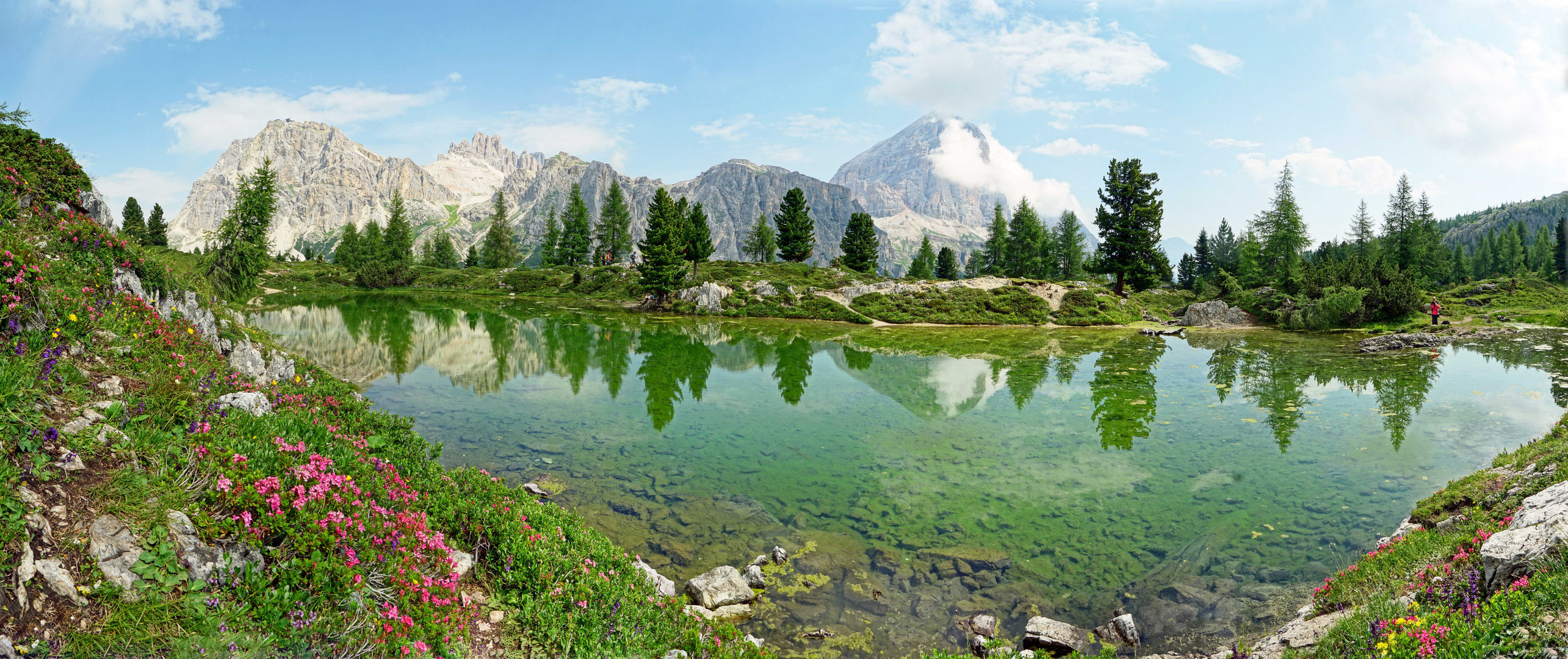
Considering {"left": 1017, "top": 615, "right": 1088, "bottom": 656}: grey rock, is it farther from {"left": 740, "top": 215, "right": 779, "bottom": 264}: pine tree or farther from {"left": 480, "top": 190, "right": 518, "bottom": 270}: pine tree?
{"left": 480, "top": 190, "right": 518, "bottom": 270}: pine tree

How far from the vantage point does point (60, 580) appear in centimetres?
462

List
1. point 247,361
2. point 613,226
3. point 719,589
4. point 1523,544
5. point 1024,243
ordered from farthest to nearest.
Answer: point 613,226
point 1024,243
point 247,361
point 719,589
point 1523,544

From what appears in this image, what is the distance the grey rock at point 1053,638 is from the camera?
28.9 feet

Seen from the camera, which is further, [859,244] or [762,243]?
[762,243]

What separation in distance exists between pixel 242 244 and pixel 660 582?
119 ft

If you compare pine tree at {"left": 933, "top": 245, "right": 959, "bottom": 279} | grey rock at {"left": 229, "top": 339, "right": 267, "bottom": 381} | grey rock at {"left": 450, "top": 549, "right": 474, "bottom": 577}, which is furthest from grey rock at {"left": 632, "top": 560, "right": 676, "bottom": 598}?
pine tree at {"left": 933, "top": 245, "right": 959, "bottom": 279}

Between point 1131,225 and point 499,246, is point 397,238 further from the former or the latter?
point 1131,225

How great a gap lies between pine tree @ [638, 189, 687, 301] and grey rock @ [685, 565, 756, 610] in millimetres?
59416

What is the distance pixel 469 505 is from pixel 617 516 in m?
4.80

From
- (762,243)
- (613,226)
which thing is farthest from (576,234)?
(762,243)

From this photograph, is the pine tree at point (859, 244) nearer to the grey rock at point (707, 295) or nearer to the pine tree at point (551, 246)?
the grey rock at point (707, 295)

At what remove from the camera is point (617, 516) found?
1330cm

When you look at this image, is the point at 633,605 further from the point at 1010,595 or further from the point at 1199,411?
the point at 1199,411

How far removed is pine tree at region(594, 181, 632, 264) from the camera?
102438 mm
